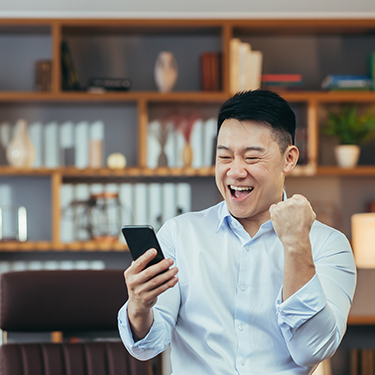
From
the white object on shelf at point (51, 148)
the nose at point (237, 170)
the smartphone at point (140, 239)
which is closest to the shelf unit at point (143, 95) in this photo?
the white object on shelf at point (51, 148)

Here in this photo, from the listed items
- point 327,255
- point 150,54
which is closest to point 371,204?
point 150,54

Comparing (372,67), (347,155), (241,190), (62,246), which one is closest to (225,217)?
(241,190)

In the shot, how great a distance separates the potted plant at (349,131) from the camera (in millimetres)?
3080

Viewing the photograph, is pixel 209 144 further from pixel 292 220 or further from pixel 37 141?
pixel 292 220

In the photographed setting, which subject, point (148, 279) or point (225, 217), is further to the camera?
point (225, 217)

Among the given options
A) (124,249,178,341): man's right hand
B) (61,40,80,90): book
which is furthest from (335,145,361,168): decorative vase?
(124,249,178,341): man's right hand

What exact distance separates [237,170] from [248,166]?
28 mm

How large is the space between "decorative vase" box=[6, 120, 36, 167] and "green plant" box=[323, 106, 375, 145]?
181 cm

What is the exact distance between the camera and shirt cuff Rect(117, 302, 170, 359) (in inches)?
43.7

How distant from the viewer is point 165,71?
3072mm

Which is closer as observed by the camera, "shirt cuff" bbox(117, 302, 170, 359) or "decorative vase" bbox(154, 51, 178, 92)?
"shirt cuff" bbox(117, 302, 170, 359)

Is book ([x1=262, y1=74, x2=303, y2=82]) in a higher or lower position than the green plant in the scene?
higher

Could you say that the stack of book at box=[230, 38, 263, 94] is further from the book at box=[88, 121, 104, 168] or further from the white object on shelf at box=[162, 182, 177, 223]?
the book at box=[88, 121, 104, 168]

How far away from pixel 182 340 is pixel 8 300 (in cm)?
62
